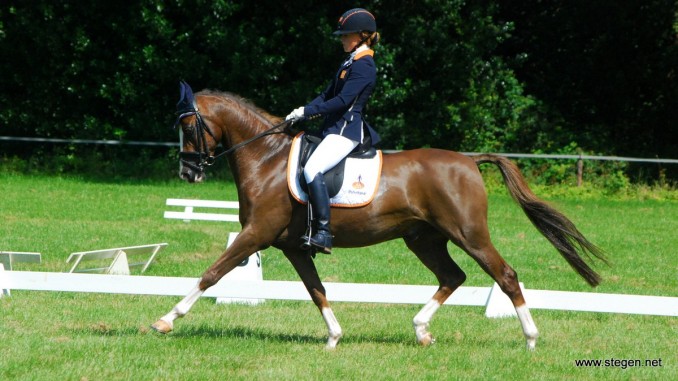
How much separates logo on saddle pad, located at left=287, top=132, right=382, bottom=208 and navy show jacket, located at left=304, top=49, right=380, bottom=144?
0.20 meters

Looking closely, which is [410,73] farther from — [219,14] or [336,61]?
[219,14]

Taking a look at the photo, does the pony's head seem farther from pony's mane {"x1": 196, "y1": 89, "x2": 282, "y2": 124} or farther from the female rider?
the female rider

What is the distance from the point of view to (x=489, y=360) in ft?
23.4

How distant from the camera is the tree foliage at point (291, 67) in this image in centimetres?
2394

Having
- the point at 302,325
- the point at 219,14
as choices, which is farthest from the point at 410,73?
the point at 302,325

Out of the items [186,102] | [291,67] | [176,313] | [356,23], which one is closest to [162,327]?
[176,313]

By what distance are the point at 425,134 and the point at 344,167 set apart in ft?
57.1

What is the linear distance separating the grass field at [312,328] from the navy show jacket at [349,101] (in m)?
1.79

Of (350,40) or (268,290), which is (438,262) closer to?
(268,290)

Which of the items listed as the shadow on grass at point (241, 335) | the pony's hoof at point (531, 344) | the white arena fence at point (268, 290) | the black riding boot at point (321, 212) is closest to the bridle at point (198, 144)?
the black riding boot at point (321, 212)

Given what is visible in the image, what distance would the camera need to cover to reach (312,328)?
Result: 337 inches

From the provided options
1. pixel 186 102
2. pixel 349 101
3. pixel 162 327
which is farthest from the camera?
pixel 186 102

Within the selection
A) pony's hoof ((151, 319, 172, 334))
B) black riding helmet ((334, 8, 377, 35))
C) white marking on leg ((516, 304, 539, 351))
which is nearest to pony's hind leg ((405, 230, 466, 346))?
white marking on leg ((516, 304, 539, 351))

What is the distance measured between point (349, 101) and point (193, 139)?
1.34 metres
